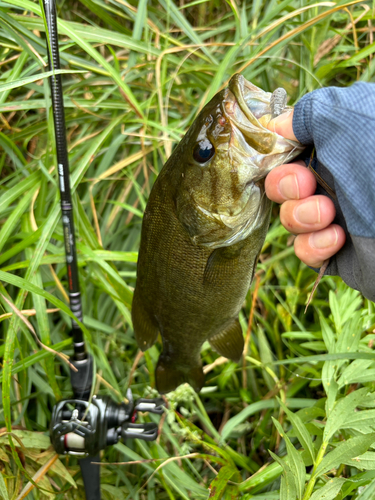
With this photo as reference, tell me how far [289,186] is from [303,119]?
17 cm

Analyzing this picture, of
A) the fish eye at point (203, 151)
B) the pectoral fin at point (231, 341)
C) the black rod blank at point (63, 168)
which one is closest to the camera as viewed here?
the fish eye at point (203, 151)

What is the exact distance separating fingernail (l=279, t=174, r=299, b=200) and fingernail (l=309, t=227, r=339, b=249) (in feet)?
0.45

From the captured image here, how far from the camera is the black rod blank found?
135 centimetres

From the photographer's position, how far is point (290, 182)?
1.07m

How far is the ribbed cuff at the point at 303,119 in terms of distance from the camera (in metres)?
1.00

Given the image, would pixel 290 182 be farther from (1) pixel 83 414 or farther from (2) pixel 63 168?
(1) pixel 83 414

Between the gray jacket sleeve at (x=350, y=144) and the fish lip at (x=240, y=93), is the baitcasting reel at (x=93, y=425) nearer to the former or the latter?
the gray jacket sleeve at (x=350, y=144)

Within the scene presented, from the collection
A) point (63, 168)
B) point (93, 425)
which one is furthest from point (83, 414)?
point (63, 168)

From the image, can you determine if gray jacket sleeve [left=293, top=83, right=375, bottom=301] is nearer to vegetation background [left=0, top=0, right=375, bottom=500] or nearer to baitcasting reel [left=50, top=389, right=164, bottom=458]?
vegetation background [left=0, top=0, right=375, bottom=500]

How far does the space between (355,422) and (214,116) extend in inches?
41.2

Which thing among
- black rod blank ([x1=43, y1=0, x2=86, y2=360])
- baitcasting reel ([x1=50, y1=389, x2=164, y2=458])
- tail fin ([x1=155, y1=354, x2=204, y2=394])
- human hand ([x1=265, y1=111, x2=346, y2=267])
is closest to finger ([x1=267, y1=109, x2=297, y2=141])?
human hand ([x1=265, y1=111, x2=346, y2=267])

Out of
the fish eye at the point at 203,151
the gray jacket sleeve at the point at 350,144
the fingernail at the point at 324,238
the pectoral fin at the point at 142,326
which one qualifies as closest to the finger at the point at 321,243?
the fingernail at the point at 324,238

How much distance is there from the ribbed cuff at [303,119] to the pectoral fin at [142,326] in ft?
2.78

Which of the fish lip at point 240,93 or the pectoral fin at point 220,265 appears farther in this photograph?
the pectoral fin at point 220,265
